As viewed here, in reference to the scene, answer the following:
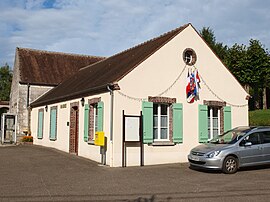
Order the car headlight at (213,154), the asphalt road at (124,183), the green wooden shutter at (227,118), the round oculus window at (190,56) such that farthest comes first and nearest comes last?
1. the green wooden shutter at (227,118)
2. the round oculus window at (190,56)
3. the car headlight at (213,154)
4. the asphalt road at (124,183)

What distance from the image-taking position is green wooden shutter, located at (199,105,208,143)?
49.1 feet

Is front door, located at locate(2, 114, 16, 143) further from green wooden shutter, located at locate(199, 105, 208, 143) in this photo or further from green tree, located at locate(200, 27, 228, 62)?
green tree, located at locate(200, 27, 228, 62)

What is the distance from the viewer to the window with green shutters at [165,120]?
45.5ft

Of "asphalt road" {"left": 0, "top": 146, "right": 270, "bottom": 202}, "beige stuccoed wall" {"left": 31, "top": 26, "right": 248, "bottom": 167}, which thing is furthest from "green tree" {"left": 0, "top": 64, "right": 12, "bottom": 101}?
"asphalt road" {"left": 0, "top": 146, "right": 270, "bottom": 202}

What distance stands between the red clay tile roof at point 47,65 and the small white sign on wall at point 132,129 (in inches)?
584

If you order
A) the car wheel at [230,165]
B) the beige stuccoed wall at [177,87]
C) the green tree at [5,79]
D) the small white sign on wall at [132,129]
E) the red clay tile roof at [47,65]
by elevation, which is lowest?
the car wheel at [230,165]

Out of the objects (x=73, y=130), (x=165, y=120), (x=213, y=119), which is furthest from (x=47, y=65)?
(x=213, y=119)

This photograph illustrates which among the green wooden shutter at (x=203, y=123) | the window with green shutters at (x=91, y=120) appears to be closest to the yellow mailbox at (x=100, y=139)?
the window with green shutters at (x=91, y=120)

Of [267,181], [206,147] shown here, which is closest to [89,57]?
[206,147]

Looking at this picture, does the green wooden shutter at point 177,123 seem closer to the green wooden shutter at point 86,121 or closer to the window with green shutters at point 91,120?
the window with green shutters at point 91,120

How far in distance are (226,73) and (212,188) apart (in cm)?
841

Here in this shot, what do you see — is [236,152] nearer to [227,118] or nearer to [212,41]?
[227,118]

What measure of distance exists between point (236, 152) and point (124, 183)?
416cm

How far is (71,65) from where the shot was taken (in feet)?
95.4
